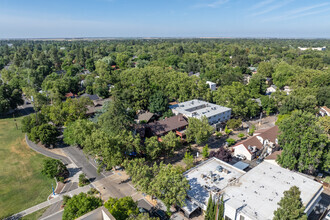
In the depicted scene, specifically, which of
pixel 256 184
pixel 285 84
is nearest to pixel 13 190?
pixel 256 184

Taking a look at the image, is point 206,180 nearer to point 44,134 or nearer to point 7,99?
point 44,134

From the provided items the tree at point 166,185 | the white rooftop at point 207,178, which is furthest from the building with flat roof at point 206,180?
the tree at point 166,185

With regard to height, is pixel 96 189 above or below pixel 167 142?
below

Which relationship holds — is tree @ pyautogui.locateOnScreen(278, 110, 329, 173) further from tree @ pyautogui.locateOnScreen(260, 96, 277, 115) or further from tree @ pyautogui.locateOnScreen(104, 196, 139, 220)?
tree @ pyautogui.locateOnScreen(260, 96, 277, 115)

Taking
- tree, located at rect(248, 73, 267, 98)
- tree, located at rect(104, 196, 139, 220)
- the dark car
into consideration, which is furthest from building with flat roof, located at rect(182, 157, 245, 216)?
tree, located at rect(248, 73, 267, 98)

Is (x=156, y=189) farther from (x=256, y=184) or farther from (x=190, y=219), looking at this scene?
(x=256, y=184)

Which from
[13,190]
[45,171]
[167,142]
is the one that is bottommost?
[13,190]
